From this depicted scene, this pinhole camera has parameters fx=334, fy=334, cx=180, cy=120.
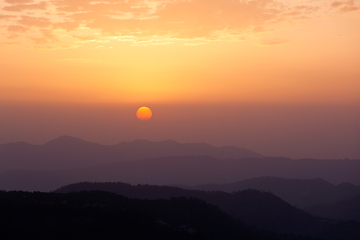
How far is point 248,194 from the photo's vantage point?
347 ft

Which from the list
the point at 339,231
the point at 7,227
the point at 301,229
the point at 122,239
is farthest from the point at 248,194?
the point at 7,227

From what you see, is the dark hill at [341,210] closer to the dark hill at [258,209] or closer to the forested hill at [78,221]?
the dark hill at [258,209]

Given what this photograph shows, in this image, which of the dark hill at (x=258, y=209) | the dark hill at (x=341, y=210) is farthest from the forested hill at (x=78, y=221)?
the dark hill at (x=341, y=210)

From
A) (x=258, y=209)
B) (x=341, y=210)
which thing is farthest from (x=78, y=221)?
(x=341, y=210)

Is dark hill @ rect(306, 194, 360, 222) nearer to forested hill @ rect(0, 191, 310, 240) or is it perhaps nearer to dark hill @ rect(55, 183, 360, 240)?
dark hill @ rect(55, 183, 360, 240)

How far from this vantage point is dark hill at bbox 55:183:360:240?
87.4m

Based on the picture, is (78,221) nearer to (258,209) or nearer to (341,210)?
(258,209)

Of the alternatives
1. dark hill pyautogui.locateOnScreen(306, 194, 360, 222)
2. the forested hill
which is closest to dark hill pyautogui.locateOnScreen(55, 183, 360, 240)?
dark hill pyautogui.locateOnScreen(306, 194, 360, 222)

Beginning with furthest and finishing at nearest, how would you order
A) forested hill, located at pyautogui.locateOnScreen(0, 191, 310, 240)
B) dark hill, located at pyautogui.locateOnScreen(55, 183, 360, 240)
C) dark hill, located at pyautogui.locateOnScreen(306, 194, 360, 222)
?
1. dark hill, located at pyautogui.locateOnScreen(306, 194, 360, 222)
2. dark hill, located at pyautogui.locateOnScreen(55, 183, 360, 240)
3. forested hill, located at pyautogui.locateOnScreen(0, 191, 310, 240)

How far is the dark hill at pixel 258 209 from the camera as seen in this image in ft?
287

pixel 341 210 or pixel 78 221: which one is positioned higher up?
pixel 341 210

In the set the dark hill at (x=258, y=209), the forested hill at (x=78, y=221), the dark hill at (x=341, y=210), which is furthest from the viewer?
the dark hill at (x=341, y=210)

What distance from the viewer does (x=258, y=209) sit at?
9719 centimetres

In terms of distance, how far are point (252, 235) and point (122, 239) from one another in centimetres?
3417
